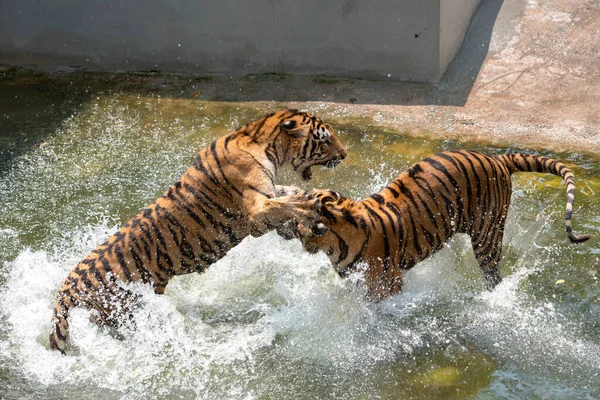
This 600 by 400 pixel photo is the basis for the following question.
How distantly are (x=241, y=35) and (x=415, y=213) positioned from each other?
3.46 meters

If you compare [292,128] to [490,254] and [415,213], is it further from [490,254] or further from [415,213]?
[490,254]

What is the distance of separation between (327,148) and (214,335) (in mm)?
1103

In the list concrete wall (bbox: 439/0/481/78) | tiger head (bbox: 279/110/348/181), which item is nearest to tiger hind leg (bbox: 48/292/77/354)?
tiger head (bbox: 279/110/348/181)

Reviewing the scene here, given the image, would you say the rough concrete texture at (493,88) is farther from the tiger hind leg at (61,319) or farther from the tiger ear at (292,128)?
the tiger hind leg at (61,319)

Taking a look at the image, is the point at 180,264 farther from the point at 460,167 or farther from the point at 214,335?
the point at 460,167

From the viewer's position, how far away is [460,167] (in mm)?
3916

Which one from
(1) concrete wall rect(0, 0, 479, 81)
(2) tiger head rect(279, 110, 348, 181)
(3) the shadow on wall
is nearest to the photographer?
(2) tiger head rect(279, 110, 348, 181)

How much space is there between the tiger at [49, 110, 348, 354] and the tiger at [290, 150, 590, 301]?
349mm

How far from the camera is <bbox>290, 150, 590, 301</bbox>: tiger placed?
3.88 m

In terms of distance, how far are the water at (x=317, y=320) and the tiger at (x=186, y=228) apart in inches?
4.6

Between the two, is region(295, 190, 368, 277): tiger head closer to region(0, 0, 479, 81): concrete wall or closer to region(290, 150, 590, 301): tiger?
region(290, 150, 590, 301): tiger

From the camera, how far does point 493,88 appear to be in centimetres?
626

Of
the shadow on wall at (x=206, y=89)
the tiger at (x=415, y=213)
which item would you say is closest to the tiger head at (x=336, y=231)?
the tiger at (x=415, y=213)

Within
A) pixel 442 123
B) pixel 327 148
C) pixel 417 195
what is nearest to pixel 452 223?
pixel 417 195
